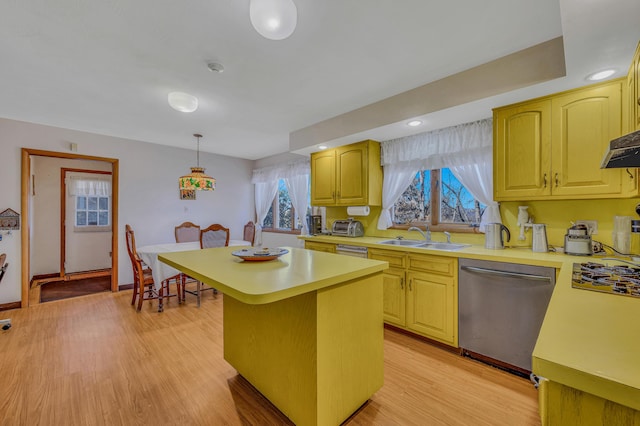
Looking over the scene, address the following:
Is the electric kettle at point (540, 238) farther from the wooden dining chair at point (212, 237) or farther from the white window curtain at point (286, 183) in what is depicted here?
the wooden dining chair at point (212, 237)

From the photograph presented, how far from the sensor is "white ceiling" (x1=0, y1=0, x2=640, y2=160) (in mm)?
1507

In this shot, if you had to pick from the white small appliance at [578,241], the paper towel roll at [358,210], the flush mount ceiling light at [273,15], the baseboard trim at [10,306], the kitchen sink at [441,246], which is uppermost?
the flush mount ceiling light at [273,15]

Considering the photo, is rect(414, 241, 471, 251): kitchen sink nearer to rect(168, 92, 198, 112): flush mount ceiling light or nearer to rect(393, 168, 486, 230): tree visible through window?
rect(393, 168, 486, 230): tree visible through window

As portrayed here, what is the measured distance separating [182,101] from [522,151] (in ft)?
9.78

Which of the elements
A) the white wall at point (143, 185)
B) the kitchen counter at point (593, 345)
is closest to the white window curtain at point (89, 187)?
the white wall at point (143, 185)

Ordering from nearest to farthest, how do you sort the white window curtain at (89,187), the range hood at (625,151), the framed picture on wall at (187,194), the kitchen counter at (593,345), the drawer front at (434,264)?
the kitchen counter at (593,345) → the range hood at (625,151) → the drawer front at (434,264) → the framed picture on wall at (187,194) → the white window curtain at (89,187)

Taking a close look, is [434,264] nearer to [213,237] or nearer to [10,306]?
[213,237]

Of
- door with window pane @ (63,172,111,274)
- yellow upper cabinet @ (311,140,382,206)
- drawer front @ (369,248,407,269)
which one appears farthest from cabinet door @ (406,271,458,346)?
door with window pane @ (63,172,111,274)

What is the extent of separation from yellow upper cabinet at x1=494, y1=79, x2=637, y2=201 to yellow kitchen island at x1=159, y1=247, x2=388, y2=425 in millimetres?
1498

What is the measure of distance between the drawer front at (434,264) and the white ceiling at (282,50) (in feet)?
4.25

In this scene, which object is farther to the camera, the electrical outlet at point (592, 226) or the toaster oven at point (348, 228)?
the toaster oven at point (348, 228)

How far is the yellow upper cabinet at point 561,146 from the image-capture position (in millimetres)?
1849

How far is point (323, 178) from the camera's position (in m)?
3.83

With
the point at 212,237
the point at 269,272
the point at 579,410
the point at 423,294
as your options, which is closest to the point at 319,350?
the point at 269,272
